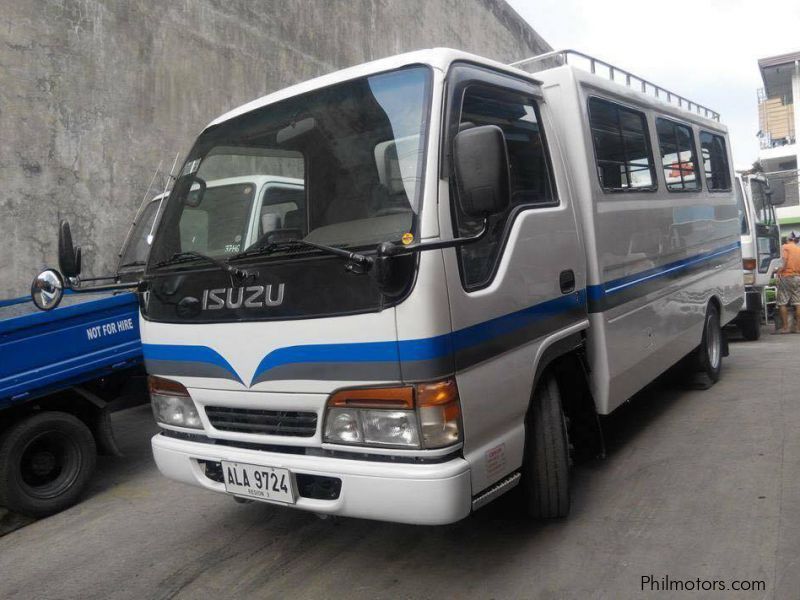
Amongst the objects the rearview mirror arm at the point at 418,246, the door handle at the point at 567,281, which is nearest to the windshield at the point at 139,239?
the door handle at the point at 567,281

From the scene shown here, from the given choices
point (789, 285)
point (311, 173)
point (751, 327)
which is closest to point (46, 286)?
point (311, 173)

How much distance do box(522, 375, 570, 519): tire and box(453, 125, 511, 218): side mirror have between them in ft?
4.09

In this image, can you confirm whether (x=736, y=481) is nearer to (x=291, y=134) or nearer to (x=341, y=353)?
(x=341, y=353)

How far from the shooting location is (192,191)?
3.78 meters

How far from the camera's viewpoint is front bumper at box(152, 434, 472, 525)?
2715mm

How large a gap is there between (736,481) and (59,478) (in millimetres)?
4337

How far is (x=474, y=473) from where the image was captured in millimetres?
2869

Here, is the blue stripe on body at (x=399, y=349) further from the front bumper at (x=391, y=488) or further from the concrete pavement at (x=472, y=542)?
the concrete pavement at (x=472, y=542)

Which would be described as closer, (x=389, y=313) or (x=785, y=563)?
(x=389, y=313)

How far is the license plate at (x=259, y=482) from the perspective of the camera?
300cm

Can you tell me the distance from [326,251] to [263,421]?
2.79 ft

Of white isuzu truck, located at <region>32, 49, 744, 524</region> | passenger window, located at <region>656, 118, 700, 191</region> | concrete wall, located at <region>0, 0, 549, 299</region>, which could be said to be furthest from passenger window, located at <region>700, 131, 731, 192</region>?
concrete wall, located at <region>0, 0, 549, 299</region>

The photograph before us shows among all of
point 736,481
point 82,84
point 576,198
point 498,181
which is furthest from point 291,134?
point 82,84

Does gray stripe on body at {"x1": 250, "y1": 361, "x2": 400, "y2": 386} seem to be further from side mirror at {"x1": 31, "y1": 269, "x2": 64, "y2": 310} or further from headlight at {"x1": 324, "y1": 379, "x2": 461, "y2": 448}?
side mirror at {"x1": 31, "y1": 269, "x2": 64, "y2": 310}
